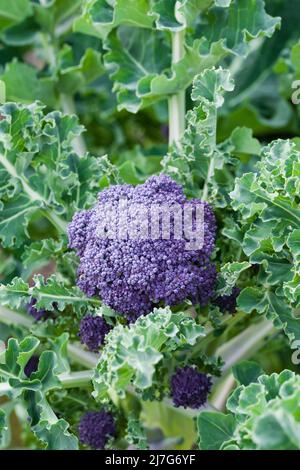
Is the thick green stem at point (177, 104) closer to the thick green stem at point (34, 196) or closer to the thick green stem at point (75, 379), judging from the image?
the thick green stem at point (34, 196)

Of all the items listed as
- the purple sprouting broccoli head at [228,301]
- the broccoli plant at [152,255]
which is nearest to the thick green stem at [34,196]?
the broccoli plant at [152,255]

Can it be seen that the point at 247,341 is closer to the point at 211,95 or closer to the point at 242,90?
the point at 211,95

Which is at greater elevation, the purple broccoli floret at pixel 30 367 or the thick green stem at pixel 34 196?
the thick green stem at pixel 34 196

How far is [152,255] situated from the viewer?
942 millimetres

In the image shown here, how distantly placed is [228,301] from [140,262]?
15 centimetres

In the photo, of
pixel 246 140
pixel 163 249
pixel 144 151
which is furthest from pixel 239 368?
pixel 144 151

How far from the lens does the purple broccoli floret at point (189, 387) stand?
3.25 ft

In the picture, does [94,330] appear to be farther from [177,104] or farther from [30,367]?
[177,104]

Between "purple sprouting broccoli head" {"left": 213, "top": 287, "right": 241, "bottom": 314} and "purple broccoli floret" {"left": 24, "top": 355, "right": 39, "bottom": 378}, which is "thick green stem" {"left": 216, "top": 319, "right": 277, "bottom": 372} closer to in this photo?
"purple sprouting broccoli head" {"left": 213, "top": 287, "right": 241, "bottom": 314}

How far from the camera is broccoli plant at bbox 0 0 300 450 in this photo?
2.97ft

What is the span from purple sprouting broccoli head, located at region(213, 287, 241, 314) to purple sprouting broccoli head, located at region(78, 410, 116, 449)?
244mm

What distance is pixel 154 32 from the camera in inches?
49.6

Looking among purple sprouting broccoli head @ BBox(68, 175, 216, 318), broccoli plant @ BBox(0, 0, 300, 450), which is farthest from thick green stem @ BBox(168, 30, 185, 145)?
purple sprouting broccoli head @ BBox(68, 175, 216, 318)

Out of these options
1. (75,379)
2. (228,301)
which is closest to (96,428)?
(75,379)
